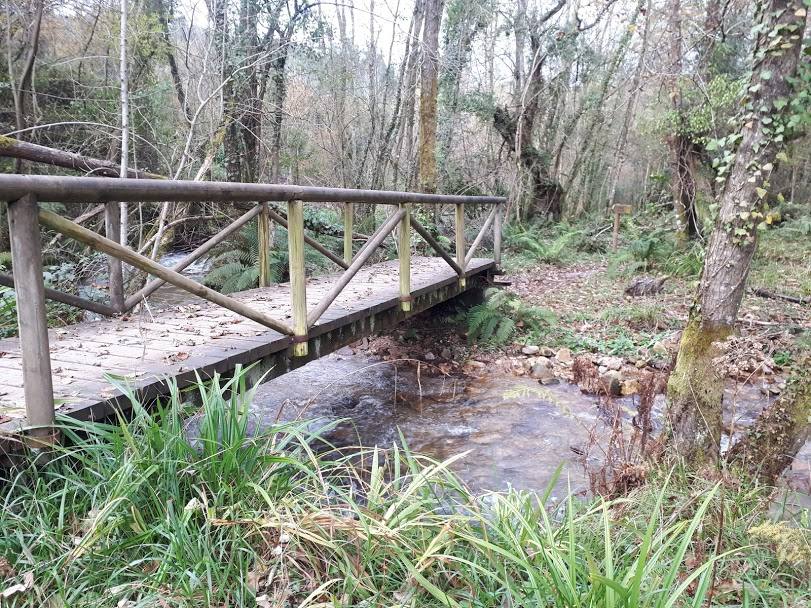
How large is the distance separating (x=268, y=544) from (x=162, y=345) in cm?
201

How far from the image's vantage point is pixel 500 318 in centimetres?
745

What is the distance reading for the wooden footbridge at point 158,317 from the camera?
2.09 m

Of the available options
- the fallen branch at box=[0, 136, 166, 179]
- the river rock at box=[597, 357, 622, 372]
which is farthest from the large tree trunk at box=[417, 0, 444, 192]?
the fallen branch at box=[0, 136, 166, 179]

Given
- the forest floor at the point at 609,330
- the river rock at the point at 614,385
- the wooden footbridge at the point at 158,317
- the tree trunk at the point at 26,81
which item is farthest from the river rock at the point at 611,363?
the tree trunk at the point at 26,81

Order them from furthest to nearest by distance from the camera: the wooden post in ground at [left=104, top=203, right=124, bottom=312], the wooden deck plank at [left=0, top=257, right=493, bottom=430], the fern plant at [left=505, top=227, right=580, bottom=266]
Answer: the fern plant at [left=505, top=227, right=580, bottom=266]
the wooden post in ground at [left=104, top=203, right=124, bottom=312]
the wooden deck plank at [left=0, top=257, right=493, bottom=430]

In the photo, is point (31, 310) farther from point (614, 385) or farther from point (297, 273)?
point (614, 385)

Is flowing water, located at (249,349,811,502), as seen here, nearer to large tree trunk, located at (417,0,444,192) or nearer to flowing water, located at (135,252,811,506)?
flowing water, located at (135,252,811,506)

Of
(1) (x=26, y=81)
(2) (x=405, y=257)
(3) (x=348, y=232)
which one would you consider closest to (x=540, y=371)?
(2) (x=405, y=257)

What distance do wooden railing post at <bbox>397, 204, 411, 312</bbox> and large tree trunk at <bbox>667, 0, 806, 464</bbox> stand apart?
253cm

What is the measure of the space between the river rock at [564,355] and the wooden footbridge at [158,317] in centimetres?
189

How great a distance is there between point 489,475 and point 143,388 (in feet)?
8.77

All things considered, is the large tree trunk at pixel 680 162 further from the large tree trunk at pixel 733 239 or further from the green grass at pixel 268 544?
the green grass at pixel 268 544

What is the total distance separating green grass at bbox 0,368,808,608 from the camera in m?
1.74

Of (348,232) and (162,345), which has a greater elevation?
(348,232)
